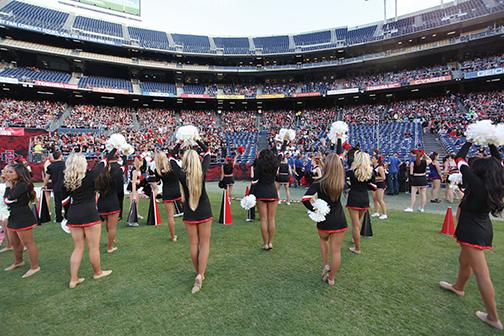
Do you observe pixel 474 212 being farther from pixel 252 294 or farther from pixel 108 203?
pixel 108 203

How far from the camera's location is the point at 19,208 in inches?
165

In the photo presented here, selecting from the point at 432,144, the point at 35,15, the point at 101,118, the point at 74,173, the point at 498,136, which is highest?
the point at 35,15

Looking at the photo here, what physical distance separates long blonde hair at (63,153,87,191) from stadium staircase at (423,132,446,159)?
23.2 meters

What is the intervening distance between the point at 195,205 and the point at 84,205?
1.66 m

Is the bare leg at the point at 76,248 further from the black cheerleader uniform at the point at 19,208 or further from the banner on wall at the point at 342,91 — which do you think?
the banner on wall at the point at 342,91

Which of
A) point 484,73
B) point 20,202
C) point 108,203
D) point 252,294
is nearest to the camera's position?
point 252,294

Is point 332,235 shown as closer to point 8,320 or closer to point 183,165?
point 183,165

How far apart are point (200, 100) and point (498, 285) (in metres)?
36.8

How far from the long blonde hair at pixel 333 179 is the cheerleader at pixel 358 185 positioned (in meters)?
1.34

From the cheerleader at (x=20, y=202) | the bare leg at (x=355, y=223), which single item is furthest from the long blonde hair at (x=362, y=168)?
the cheerleader at (x=20, y=202)

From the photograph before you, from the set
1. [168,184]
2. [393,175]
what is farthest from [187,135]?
[393,175]

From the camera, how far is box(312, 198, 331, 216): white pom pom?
3.41 meters

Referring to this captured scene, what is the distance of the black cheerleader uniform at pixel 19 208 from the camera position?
161 inches

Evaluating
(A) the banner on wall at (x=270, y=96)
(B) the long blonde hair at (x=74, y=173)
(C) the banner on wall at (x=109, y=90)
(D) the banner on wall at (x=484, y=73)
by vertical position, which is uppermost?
(C) the banner on wall at (x=109, y=90)
